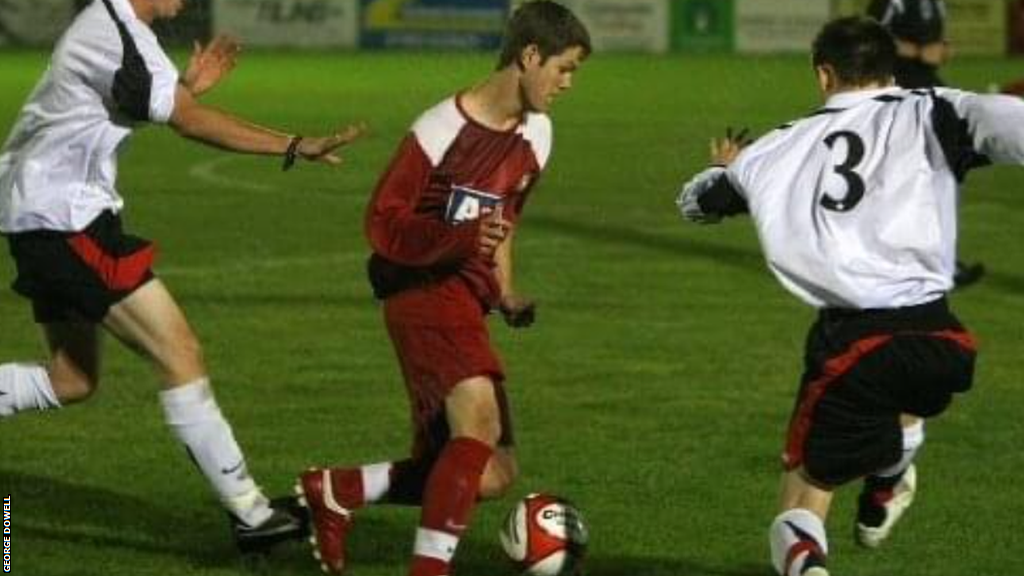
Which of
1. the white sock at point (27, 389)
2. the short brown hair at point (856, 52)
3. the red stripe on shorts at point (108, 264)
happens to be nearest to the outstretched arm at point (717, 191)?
the short brown hair at point (856, 52)

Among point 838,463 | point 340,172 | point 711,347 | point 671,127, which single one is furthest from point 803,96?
point 838,463

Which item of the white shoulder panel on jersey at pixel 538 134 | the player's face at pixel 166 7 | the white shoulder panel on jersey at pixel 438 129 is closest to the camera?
the white shoulder panel on jersey at pixel 438 129

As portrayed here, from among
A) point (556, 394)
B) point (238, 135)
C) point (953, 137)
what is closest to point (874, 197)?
point (953, 137)

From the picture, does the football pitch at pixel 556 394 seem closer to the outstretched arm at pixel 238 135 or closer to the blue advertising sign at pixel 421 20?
the outstretched arm at pixel 238 135

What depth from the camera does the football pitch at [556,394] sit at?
833 cm

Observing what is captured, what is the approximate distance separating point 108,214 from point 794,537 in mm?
2442

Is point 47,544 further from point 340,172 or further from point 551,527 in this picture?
point 340,172

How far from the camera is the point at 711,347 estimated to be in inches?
498

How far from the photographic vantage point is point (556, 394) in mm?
11312

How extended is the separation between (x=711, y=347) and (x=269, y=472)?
370 centimetres

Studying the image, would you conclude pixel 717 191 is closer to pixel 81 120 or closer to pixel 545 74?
pixel 545 74

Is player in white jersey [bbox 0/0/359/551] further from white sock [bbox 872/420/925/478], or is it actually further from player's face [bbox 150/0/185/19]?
white sock [bbox 872/420/925/478]

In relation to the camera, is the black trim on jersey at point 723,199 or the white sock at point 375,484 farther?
the white sock at point 375,484

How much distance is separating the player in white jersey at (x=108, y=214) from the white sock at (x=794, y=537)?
168 cm
